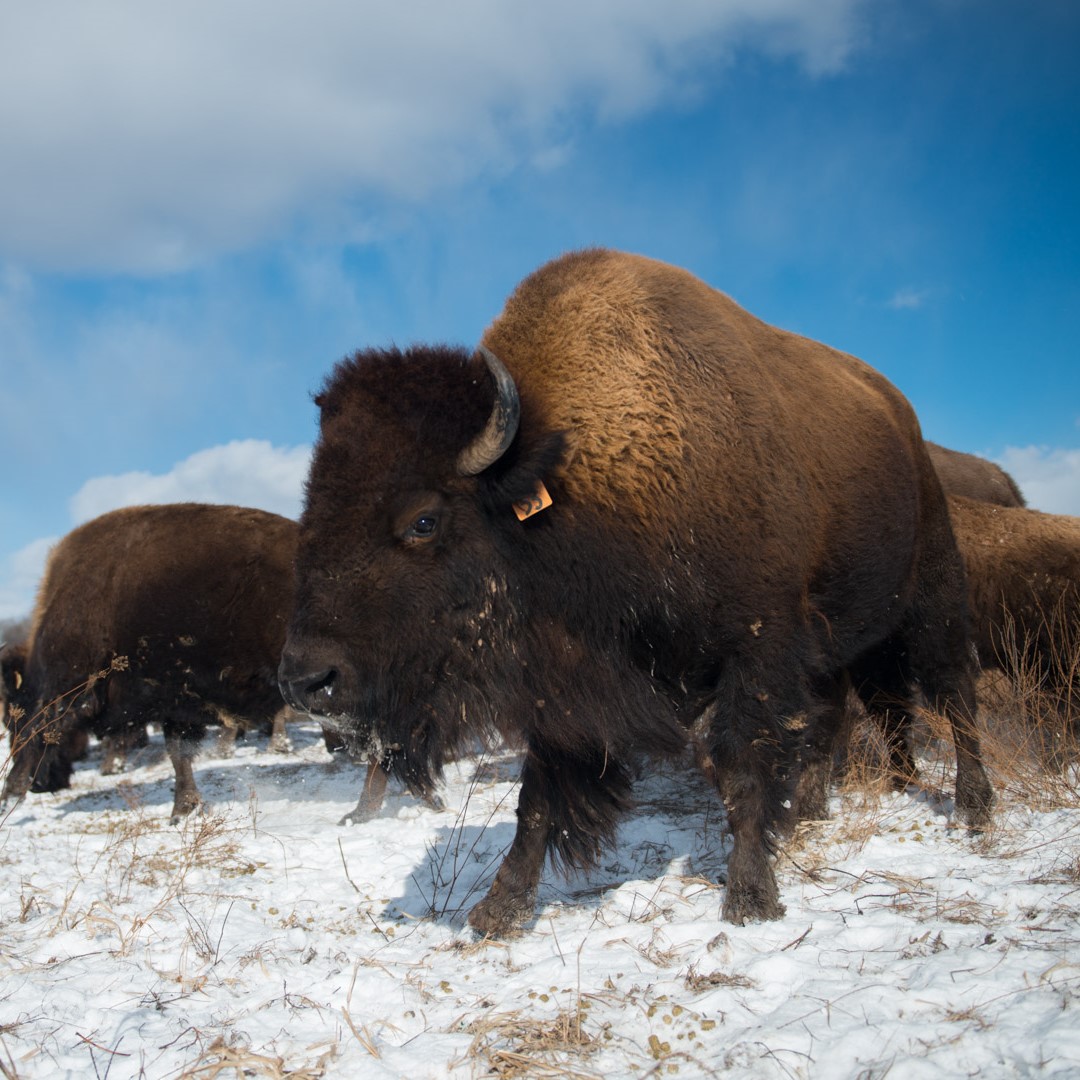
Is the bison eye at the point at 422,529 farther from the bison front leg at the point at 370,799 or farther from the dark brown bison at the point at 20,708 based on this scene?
the dark brown bison at the point at 20,708

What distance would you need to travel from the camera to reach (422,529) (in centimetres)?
347

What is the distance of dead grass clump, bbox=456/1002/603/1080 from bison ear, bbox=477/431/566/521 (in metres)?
1.84

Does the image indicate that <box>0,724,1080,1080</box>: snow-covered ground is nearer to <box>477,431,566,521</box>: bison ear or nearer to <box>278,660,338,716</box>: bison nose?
<box>278,660,338,716</box>: bison nose

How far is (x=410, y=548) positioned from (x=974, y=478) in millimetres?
10219

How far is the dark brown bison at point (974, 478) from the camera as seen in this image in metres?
11.3

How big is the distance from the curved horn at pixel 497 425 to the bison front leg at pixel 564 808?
1.36 metres

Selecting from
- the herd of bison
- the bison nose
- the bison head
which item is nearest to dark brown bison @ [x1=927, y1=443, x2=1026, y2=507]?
the herd of bison

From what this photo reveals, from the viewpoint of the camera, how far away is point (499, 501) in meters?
3.53

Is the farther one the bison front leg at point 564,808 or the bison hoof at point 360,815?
the bison hoof at point 360,815

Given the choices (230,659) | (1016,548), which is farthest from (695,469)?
(230,659)

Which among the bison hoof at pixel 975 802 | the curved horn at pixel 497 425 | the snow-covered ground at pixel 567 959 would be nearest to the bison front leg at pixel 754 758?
the snow-covered ground at pixel 567 959

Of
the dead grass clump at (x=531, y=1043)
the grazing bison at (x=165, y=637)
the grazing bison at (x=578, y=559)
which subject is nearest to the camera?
the dead grass clump at (x=531, y=1043)

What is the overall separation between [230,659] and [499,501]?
530 cm

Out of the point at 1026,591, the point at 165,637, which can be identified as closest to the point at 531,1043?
the point at 1026,591
